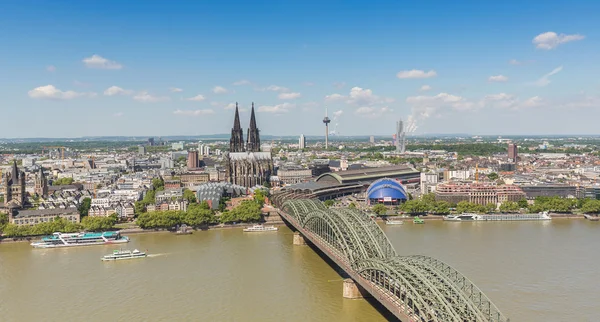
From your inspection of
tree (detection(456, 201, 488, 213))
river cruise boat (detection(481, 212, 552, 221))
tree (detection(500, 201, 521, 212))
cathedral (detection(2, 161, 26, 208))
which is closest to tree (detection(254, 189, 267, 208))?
tree (detection(456, 201, 488, 213))

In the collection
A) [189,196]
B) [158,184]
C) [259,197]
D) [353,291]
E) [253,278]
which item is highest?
[259,197]

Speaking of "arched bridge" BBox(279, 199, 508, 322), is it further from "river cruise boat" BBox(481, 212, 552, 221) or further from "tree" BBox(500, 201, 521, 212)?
"tree" BBox(500, 201, 521, 212)

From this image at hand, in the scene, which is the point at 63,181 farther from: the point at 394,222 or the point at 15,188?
the point at 394,222

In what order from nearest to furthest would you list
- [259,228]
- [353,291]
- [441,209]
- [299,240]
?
[353,291] < [299,240] < [259,228] < [441,209]

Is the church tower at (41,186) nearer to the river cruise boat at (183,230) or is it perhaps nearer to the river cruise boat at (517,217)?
the river cruise boat at (183,230)

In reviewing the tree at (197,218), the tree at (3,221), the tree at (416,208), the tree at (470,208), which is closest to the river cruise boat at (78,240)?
the tree at (3,221)

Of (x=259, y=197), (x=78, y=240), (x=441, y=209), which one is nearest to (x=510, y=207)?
(x=441, y=209)

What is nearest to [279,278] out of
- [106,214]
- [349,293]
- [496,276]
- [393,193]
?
[349,293]

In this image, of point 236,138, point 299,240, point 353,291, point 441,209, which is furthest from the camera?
point 236,138
